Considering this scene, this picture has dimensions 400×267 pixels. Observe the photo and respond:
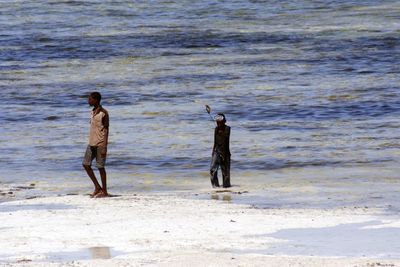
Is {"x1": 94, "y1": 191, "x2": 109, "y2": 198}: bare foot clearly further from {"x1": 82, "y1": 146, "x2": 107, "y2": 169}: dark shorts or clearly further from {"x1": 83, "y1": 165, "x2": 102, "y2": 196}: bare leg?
{"x1": 82, "y1": 146, "x2": 107, "y2": 169}: dark shorts

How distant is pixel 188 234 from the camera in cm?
1653

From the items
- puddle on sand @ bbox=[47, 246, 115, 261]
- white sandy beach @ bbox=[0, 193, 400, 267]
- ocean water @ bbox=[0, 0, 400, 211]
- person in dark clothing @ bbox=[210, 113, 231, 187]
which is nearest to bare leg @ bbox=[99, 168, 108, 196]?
white sandy beach @ bbox=[0, 193, 400, 267]

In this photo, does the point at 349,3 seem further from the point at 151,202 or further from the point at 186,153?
the point at 151,202

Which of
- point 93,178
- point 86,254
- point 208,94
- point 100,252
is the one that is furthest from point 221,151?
point 208,94

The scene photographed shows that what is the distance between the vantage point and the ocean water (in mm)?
25484

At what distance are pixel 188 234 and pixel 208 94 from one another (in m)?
25.2

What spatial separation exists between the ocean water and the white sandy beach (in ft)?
6.76

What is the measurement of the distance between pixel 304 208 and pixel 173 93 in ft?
74.6

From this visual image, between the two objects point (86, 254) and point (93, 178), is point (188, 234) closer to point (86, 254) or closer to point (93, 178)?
point (86, 254)

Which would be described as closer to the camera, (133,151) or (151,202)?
(151,202)

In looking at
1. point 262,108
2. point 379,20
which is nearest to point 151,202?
point 262,108

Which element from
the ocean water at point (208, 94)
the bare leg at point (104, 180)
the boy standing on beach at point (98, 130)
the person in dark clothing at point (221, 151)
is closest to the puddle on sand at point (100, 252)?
the boy standing on beach at point (98, 130)

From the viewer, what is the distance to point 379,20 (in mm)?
65188

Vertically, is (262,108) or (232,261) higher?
(232,261)
